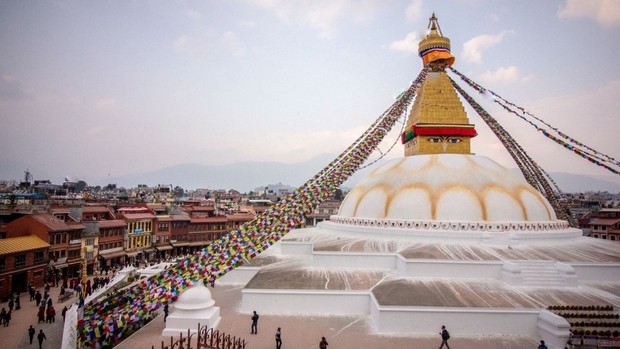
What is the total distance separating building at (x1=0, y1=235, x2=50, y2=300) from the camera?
53.6ft

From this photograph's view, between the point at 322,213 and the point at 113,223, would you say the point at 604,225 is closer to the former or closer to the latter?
the point at 322,213

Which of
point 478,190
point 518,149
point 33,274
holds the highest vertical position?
point 518,149

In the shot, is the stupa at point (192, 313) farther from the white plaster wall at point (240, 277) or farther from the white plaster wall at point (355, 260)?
the white plaster wall at point (355, 260)

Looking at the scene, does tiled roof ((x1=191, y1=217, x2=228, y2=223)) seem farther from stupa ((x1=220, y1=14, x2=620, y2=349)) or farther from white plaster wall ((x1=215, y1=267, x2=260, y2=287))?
white plaster wall ((x1=215, y1=267, x2=260, y2=287))

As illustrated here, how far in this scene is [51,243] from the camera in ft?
66.2

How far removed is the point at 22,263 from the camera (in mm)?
17406

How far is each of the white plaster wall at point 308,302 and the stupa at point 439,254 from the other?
0.03m

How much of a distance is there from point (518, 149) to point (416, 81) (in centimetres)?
500

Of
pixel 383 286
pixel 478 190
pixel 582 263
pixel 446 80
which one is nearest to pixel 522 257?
pixel 582 263

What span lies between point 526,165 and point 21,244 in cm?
2248

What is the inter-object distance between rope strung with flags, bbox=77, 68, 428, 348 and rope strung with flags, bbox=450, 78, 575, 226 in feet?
22.1

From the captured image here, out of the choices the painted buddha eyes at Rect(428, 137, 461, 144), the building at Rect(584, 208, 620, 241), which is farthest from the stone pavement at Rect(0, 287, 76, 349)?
the building at Rect(584, 208, 620, 241)

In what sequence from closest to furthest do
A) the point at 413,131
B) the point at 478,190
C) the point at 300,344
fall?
the point at 300,344
the point at 478,190
the point at 413,131

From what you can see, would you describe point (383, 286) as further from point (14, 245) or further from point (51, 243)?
point (51, 243)
